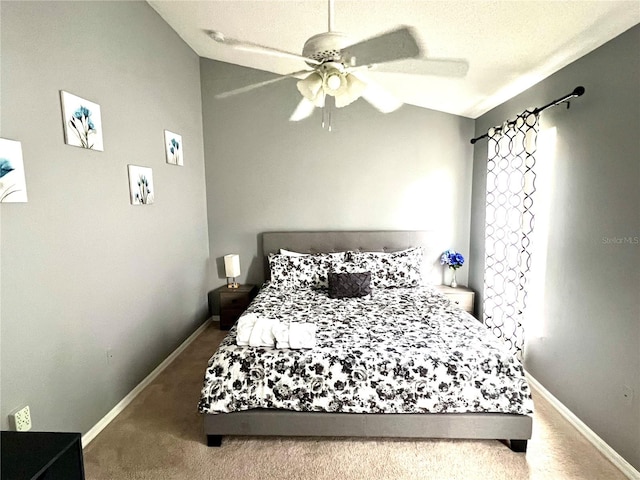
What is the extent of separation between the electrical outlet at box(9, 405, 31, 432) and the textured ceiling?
9.20 feet

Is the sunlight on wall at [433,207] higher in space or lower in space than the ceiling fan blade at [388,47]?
lower

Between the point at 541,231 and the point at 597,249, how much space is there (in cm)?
55

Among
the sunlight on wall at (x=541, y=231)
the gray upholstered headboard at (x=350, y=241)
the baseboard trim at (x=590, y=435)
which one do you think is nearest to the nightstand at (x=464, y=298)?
the gray upholstered headboard at (x=350, y=241)

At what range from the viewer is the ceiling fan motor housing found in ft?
5.20

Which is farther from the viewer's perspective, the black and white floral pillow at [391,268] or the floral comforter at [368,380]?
the black and white floral pillow at [391,268]

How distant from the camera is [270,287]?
356 cm

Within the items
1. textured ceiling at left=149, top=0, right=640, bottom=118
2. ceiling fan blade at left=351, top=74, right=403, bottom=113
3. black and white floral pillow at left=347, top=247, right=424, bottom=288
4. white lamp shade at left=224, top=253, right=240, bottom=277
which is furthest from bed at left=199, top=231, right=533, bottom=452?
ceiling fan blade at left=351, top=74, right=403, bottom=113

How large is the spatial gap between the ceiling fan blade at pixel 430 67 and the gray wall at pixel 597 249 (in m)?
0.63

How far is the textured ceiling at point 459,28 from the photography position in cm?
190

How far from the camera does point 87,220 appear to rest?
2.18 meters

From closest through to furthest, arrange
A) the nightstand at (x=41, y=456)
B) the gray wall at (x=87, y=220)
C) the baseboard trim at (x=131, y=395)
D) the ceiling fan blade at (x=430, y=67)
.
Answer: the nightstand at (x=41, y=456) < the gray wall at (x=87, y=220) < the baseboard trim at (x=131, y=395) < the ceiling fan blade at (x=430, y=67)

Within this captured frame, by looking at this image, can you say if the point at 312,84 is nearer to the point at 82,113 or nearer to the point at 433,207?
the point at 82,113

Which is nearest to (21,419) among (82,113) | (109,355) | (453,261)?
(109,355)

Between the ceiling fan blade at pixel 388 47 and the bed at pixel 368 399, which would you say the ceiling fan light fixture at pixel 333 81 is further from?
the bed at pixel 368 399
